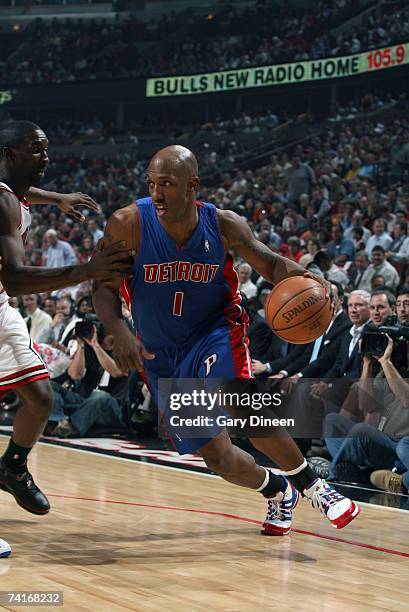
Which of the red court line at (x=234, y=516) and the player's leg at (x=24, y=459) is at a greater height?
the player's leg at (x=24, y=459)

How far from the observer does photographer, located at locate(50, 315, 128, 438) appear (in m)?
8.32

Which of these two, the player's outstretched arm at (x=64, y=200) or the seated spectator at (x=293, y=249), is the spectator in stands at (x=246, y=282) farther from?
the player's outstretched arm at (x=64, y=200)

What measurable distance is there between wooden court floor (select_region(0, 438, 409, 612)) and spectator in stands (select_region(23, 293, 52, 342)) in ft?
14.1

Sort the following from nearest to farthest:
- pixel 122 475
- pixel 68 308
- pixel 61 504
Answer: pixel 61 504
pixel 122 475
pixel 68 308

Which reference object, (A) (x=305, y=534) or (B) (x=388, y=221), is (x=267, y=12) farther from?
(A) (x=305, y=534)

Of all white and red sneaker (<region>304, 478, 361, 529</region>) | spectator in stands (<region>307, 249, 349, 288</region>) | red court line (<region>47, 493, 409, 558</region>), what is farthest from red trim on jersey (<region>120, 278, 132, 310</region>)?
spectator in stands (<region>307, 249, 349, 288</region>)

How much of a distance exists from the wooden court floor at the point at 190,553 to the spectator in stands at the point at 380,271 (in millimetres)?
4036

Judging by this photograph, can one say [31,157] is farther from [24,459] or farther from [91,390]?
Answer: [91,390]

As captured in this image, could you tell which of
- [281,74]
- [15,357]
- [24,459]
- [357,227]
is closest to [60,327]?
[357,227]

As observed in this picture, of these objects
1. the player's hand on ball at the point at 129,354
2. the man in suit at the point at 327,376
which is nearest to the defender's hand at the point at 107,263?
the player's hand on ball at the point at 129,354

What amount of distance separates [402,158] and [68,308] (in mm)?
8885

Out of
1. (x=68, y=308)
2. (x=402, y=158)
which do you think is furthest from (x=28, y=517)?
(x=402, y=158)

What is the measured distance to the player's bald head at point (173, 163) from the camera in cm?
393

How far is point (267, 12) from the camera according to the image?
1110 inches
